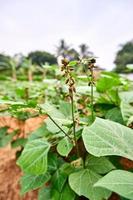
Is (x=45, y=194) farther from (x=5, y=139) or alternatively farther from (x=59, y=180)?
(x=5, y=139)

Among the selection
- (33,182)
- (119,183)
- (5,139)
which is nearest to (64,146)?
(33,182)

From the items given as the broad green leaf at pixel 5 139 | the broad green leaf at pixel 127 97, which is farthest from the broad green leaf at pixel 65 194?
the broad green leaf at pixel 5 139

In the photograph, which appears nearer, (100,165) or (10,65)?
(100,165)

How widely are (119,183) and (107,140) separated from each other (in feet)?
0.48

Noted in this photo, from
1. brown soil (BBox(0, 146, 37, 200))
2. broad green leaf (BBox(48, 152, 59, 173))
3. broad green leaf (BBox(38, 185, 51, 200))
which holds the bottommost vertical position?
brown soil (BBox(0, 146, 37, 200))

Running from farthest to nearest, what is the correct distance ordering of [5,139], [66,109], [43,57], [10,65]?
[43,57] < [10,65] < [5,139] < [66,109]

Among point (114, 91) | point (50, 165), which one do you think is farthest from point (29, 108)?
point (114, 91)

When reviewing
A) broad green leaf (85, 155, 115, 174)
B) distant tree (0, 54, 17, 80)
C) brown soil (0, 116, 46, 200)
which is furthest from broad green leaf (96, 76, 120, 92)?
distant tree (0, 54, 17, 80)

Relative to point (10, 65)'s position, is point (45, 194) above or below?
below

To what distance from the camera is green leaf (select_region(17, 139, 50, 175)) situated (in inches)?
33.3

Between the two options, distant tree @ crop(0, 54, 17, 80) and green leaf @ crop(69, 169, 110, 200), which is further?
distant tree @ crop(0, 54, 17, 80)

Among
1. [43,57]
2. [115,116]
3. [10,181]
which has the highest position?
[43,57]

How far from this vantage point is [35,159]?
0.87 metres

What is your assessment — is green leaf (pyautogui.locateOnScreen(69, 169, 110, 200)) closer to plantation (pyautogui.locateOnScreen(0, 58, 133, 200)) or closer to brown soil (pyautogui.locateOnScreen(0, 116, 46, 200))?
plantation (pyautogui.locateOnScreen(0, 58, 133, 200))
